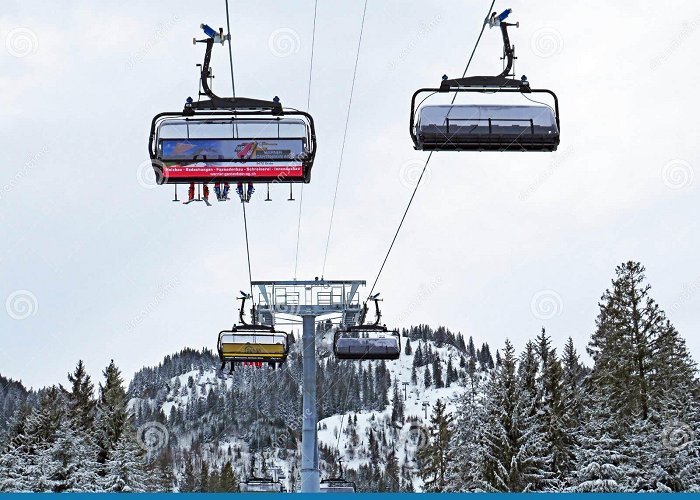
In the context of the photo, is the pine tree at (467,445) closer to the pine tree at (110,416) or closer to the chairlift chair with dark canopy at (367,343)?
the chairlift chair with dark canopy at (367,343)

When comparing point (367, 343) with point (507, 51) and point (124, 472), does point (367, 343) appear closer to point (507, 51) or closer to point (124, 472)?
point (507, 51)

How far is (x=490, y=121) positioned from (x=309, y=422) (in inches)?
895

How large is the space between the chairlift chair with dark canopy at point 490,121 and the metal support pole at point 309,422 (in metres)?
18.9

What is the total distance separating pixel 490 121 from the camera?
1118cm

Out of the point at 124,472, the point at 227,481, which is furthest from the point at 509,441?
the point at 227,481

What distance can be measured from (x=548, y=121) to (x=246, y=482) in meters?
19.9

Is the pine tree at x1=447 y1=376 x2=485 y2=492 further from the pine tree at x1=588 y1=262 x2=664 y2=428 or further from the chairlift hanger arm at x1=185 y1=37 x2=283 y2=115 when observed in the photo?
the chairlift hanger arm at x1=185 y1=37 x2=283 y2=115

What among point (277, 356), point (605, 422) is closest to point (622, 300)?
point (605, 422)

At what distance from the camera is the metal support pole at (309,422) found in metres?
30.6

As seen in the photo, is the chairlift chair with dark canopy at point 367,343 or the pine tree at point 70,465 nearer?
the chairlift chair with dark canopy at point 367,343

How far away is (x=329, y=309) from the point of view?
3481 centimetres

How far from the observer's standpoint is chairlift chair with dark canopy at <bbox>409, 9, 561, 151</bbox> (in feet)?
35.6

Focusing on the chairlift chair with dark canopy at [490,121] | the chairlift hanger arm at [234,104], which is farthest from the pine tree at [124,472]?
the chairlift chair with dark canopy at [490,121]

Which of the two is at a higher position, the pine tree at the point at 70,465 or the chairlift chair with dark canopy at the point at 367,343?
the chairlift chair with dark canopy at the point at 367,343
